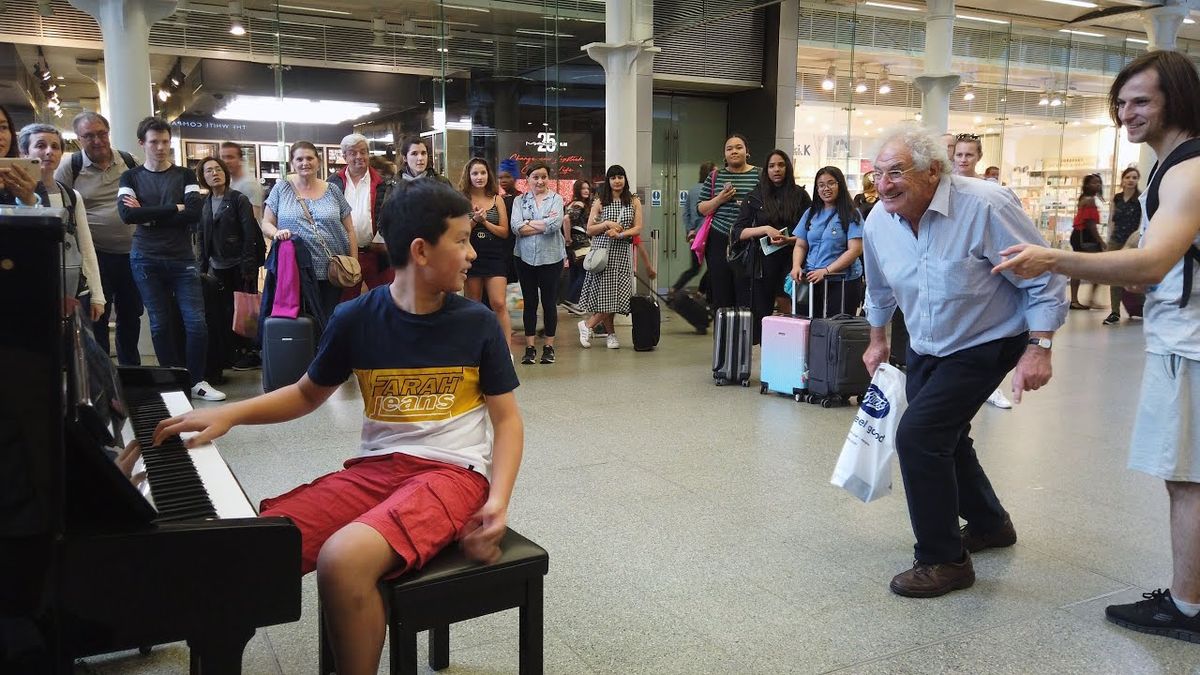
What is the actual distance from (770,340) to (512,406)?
4.52 m

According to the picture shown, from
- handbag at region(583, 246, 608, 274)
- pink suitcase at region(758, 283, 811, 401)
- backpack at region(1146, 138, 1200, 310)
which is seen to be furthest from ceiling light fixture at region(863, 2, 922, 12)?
backpack at region(1146, 138, 1200, 310)

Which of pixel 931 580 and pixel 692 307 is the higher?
pixel 692 307

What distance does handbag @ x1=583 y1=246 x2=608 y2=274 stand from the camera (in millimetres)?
8414

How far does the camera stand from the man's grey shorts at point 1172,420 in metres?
2.61

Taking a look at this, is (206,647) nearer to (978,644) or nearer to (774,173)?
(978,644)

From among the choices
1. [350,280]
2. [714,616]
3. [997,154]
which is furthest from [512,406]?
[997,154]

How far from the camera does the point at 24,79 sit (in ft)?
32.0

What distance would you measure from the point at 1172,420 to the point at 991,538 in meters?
0.99

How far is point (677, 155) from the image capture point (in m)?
13.7

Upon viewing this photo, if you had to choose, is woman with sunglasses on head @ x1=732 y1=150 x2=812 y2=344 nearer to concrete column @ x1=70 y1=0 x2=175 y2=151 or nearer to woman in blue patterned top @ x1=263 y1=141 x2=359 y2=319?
woman in blue patterned top @ x1=263 y1=141 x2=359 y2=319

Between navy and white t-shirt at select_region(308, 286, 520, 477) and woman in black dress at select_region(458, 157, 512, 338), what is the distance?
4684 millimetres

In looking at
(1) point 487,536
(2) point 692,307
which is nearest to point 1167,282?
(1) point 487,536

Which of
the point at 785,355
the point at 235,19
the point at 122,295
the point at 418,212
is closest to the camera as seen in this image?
the point at 418,212

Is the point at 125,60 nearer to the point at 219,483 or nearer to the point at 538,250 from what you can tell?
the point at 538,250
